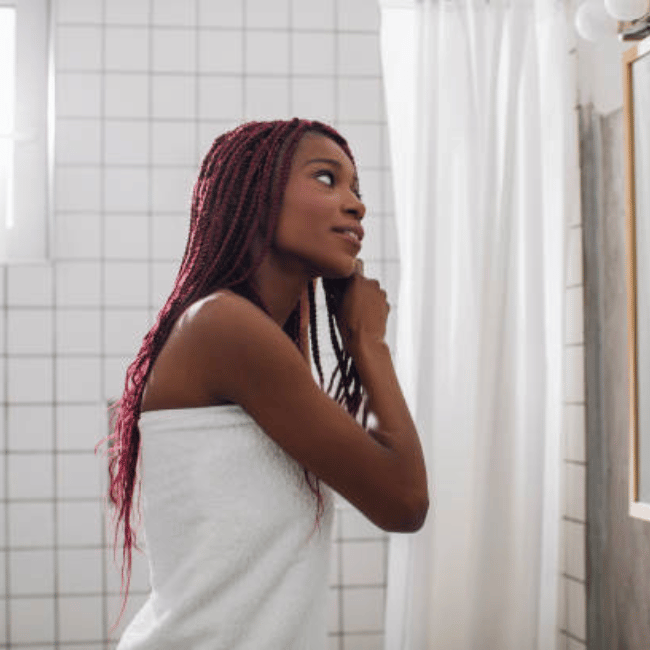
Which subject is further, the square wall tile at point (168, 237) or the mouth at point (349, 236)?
the square wall tile at point (168, 237)

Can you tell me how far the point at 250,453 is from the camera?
0.90m

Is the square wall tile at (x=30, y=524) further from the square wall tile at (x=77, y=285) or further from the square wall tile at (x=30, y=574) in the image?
the square wall tile at (x=77, y=285)

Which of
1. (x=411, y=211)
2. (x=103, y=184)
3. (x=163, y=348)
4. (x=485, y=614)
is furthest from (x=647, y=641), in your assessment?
(x=103, y=184)

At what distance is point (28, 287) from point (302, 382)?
1550mm

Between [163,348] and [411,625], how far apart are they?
114cm

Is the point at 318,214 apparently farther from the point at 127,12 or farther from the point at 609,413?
the point at 127,12

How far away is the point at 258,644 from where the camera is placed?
87cm

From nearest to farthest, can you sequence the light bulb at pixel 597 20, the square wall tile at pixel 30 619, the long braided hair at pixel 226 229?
1. the long braided hair at pixel 226 229
2. the light bulb at pixel 597 20
3. the square wall tile at pixel 30 619

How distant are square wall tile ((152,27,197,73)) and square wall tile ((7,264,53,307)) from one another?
1.86 ft

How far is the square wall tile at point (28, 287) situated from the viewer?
2281mm

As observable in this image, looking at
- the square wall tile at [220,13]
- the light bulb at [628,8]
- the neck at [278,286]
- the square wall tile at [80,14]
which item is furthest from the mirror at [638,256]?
the square wall tile at [80,14]

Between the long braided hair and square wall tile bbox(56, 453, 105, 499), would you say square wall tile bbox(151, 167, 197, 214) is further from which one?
the long braided hair

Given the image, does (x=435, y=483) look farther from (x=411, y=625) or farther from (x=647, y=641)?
(x=647, y=641)

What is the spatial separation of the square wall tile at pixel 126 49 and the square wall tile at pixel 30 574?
46.1 inches
